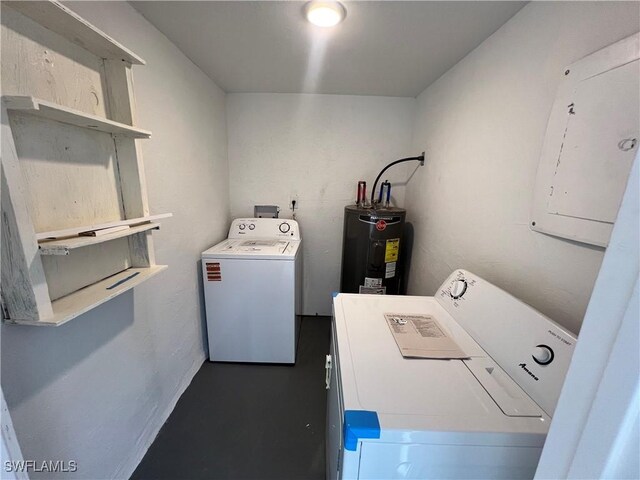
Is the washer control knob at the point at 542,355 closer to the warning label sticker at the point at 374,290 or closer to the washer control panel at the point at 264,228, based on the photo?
the warning label sticker at the point at 374,290

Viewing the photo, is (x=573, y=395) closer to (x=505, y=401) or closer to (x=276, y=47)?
(x=505, y=401)

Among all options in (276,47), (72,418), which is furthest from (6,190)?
(276,47)

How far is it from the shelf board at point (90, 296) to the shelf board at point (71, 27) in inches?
31.2

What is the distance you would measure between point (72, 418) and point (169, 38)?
182 centimetres

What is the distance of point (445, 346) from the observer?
900 millimetres

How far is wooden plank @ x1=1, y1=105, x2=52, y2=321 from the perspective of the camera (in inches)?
22.2

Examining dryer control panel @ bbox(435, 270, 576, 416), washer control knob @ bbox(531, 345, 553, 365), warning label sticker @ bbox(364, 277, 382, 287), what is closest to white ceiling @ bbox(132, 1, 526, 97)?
dryer control panel @ bbox(435, 270, 576, 416)

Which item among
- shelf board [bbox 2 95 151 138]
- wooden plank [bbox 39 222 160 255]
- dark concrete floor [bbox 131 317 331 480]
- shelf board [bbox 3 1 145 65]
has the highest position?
shelf board [bbox 3 1 145 65]

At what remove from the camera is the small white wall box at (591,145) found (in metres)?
0.65

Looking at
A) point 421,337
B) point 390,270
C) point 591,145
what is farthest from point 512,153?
→ point 390,270

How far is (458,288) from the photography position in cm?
114

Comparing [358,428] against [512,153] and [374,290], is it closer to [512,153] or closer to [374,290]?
[512,153]

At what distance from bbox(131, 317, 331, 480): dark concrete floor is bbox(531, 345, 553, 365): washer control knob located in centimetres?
115

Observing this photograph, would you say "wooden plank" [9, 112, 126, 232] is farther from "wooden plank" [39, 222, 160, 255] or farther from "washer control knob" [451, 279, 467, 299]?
"washer control knob" [451, 279, 467, 299]
